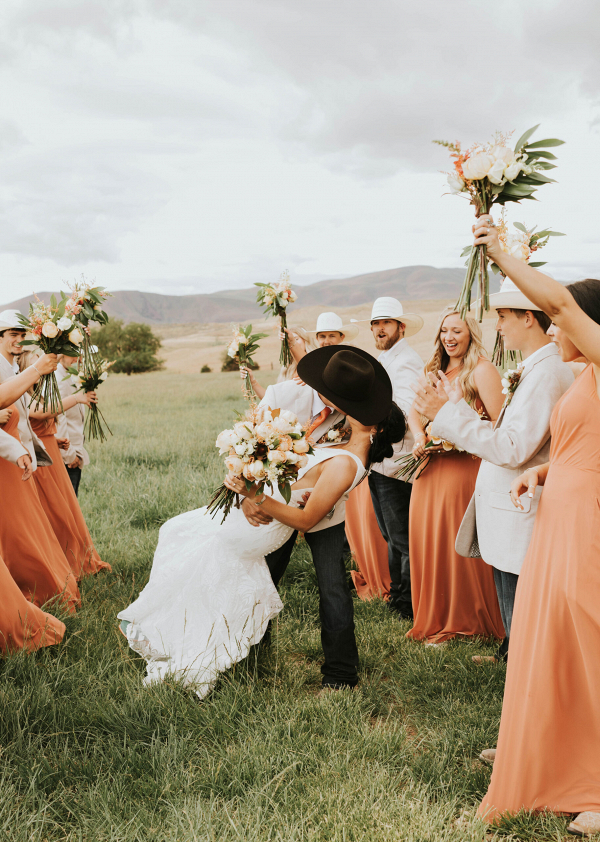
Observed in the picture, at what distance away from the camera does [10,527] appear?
505 centimetres

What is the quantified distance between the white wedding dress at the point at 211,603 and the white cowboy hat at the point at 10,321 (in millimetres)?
2630

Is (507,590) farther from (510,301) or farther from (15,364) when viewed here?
(15,364)

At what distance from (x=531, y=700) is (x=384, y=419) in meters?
1.66

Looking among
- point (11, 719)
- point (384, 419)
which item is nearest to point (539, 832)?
point (384, 419)

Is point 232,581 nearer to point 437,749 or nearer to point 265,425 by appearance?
point 265,425

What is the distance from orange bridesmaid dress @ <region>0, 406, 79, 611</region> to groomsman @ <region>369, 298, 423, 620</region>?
9.09 ft

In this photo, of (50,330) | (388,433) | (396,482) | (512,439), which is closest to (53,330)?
(50,330)

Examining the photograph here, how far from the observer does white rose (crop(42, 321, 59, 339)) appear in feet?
14.9

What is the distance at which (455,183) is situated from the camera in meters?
2.69

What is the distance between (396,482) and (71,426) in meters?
3.64

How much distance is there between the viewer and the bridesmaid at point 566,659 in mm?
2604

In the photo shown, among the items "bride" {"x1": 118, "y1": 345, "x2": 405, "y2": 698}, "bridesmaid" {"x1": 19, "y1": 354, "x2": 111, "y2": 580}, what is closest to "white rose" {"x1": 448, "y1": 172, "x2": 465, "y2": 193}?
"bride" {"x1": 118, "y1": 345, "x2": 405, "y2": 698}

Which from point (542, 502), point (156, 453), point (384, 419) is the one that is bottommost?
point (156, 453)

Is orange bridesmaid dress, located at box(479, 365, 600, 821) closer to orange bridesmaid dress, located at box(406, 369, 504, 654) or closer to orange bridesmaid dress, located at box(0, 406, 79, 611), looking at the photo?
orange bridesmaid dress, located at box(406, 369, 504, 654)
